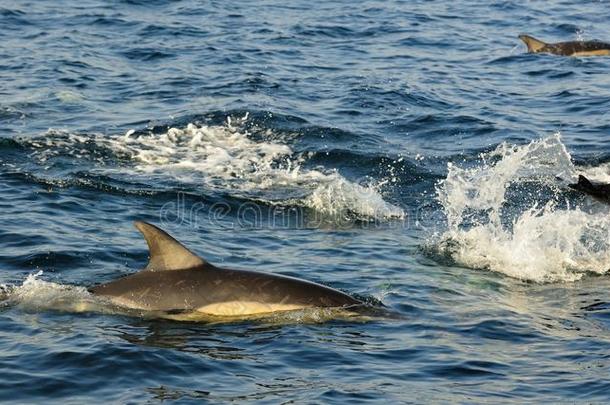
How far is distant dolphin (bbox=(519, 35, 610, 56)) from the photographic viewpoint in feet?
84.1

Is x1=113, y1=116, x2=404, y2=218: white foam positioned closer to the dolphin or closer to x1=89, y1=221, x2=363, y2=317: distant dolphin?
the dolphin

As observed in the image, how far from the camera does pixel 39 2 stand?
98.3ft

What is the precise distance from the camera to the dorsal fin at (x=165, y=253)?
10367mm

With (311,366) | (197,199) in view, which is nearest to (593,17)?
(197,199)

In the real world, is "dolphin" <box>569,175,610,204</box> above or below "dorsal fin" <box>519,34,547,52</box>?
below

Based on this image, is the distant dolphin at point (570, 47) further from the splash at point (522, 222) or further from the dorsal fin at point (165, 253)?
the dorsal fin at point (165, 253)

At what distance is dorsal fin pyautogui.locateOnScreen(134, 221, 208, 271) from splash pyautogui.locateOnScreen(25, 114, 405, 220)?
4.86 m

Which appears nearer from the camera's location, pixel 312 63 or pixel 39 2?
pixel 312 63

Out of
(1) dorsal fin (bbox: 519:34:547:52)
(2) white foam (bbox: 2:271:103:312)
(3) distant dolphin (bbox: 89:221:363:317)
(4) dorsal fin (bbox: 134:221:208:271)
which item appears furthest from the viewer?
(1) dorsal fin (bbox: 519:34:547:52)

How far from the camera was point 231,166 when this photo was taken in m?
17.2

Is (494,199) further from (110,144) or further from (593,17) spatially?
(593,17)

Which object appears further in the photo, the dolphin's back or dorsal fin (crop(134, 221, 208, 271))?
the dolphin's back

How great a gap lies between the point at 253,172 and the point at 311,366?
7.63m

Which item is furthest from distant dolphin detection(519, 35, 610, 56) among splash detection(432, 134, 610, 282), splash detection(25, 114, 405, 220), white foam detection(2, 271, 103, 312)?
white foam detection(2, 271, 103, 312)
